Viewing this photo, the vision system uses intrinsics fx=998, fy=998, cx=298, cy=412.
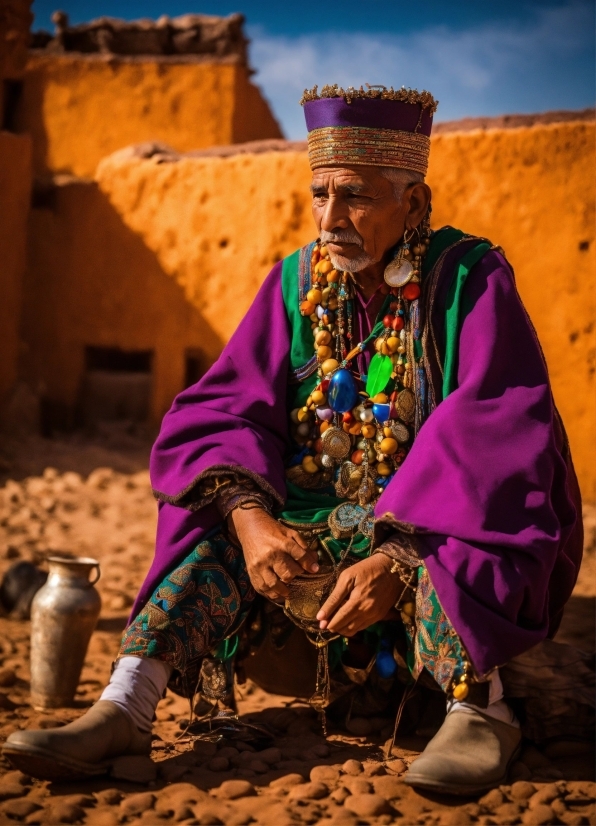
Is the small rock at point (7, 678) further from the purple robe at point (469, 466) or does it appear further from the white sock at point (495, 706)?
the white sock at point (495, 706)

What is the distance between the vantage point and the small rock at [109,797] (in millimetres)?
2611

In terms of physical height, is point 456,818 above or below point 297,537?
below

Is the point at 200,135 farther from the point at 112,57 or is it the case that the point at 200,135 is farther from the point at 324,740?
the point at 324,740

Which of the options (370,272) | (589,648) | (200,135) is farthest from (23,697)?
(200,135)

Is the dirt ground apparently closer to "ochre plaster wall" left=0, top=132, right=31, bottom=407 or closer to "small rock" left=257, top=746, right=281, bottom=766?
"small rock" left=257, top=746, right=281, bottom=766

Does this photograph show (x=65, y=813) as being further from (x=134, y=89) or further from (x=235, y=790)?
(x=134, y=89)

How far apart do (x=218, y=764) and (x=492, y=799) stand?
795 millimetres

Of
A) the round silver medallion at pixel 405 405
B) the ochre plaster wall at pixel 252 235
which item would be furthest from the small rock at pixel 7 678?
the ochre plaster wall at pixel 252 235

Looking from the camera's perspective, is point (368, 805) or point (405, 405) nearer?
point (368, 805)

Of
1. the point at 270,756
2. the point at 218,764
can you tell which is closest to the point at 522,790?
the point at 270,756

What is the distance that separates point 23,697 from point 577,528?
6.88ft

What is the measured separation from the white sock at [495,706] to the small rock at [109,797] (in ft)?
3.11

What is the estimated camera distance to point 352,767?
2.85 m

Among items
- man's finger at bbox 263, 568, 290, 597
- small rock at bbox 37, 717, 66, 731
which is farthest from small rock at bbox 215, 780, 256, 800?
small rock at bbox 37, 717, 66, 731
